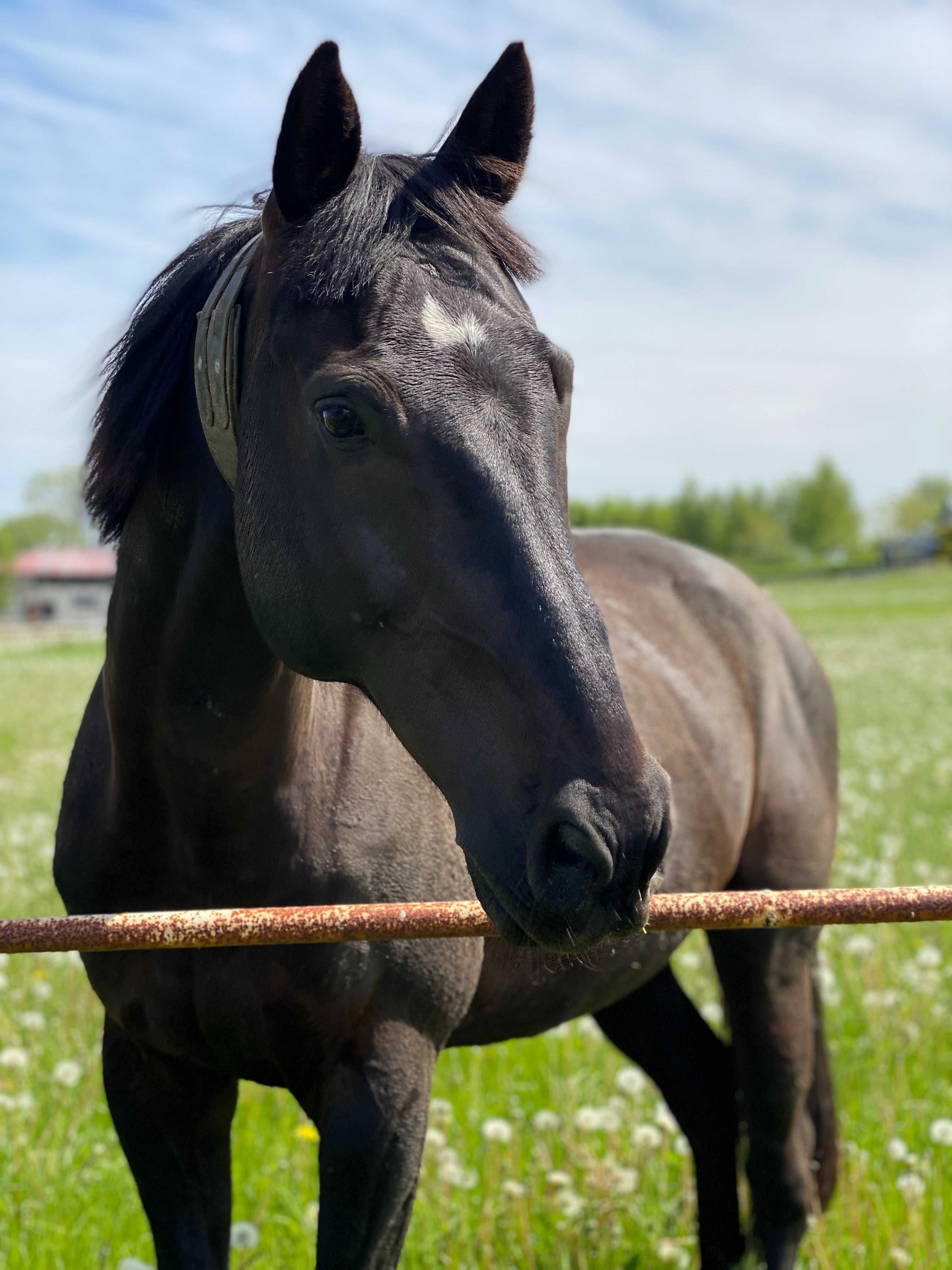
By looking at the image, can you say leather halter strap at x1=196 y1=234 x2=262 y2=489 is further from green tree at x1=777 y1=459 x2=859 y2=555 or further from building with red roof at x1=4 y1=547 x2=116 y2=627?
green tree at x1=777 y1=459 x2=859 y2=555

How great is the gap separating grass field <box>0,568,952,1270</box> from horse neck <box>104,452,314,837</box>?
1.39m

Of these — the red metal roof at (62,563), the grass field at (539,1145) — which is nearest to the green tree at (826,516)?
the red metal roof at (62,563)

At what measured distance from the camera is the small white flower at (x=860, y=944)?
513cm

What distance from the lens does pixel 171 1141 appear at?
258 cm

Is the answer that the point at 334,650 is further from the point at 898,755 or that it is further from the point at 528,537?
the point at 898,755

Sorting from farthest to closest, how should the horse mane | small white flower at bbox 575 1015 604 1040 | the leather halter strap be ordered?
small white flower at bbox 575 1015 604 1040
the leather halter strap
the horse mane

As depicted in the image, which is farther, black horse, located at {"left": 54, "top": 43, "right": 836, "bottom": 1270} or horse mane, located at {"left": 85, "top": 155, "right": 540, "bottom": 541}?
horse mane, located at {"left": 85, "top": 155, "right": 540, "bottom": 541}

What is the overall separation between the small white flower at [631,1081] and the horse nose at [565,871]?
9.19 ft

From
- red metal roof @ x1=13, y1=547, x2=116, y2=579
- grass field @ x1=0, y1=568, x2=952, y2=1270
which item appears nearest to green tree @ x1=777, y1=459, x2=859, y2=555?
red metal roof @ x1=13, y1=547, x2=116, y2=579

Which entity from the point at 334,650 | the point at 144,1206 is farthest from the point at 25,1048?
the point at 334,650

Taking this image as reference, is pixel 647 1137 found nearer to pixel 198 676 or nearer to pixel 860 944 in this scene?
pixel 860 944

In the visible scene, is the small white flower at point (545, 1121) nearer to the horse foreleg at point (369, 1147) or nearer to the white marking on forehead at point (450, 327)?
the horse foreleg at point (369, 1147)

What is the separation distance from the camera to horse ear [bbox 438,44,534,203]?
2.19 metres

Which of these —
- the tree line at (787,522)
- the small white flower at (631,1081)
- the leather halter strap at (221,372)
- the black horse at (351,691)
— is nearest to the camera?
the black horse at (351,691)
